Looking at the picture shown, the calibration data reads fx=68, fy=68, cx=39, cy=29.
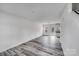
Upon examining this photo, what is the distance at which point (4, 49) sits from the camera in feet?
11.0

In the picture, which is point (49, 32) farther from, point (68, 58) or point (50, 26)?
point (68, 58)

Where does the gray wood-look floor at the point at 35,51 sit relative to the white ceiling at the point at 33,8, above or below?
below

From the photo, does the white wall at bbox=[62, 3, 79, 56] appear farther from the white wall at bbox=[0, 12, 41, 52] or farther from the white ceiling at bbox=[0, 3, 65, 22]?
the white wall at bbox=[0, 12, 41, 52]

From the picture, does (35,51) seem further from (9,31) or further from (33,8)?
(33,8)

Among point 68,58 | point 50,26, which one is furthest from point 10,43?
point 50,26

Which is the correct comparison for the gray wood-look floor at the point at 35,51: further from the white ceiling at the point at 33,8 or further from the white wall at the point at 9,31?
the white ceiling at the point at 33,8

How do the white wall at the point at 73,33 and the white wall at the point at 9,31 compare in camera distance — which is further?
the white wall at the point at 9,31

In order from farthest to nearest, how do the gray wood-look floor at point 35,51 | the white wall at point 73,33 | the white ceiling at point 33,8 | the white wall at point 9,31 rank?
the white wall at point 9,31 → the gray wood-look floor at point 35,51 → the white ceiling at point 33,8 → the white wall at point 73,33

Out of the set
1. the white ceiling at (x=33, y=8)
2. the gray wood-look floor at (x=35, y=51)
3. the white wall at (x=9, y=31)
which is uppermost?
the white ceiling at (x=33, y=8)

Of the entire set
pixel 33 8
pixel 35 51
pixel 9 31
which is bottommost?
pixel 35 51

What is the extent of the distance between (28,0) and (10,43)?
3.18 meters

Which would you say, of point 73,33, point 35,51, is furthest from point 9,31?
point 73,33

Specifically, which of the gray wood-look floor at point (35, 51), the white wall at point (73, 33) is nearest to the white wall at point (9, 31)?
the gray wood-look floor at point (35, 51)

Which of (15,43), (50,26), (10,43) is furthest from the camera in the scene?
(50,26)
